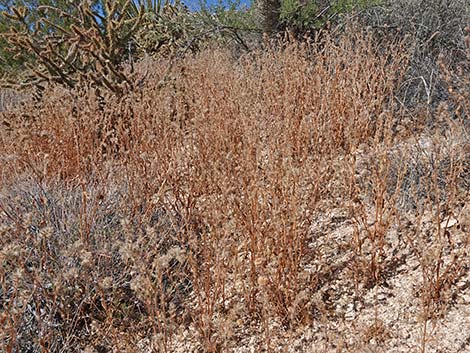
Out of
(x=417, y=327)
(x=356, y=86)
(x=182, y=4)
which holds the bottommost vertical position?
(x=417, y=327)

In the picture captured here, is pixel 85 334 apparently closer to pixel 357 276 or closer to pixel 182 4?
pixel 357 276

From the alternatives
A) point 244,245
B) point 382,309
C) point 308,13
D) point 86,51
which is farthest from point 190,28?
point 382,309

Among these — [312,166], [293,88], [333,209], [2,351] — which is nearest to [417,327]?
[333,209]

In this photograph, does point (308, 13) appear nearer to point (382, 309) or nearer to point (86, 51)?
point (86, 51)

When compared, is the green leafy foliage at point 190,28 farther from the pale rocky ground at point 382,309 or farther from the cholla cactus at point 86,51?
the pale rocky ground at point 382,309

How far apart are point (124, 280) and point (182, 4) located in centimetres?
629

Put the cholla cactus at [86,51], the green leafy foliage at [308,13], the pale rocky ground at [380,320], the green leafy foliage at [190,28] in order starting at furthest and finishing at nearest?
the green leafy foliage at [190,28] → the green leafy foliage at [308,13] → the cholla cactus at [86,51] → the pale rocky ground at [380,320]

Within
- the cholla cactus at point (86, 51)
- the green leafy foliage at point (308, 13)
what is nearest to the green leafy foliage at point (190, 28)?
the green leafy foliage at point (308, 13)

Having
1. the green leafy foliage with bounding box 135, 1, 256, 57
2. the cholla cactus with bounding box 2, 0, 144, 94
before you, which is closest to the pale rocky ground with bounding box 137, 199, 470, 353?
the cholla cactus with bounding box 2, 0, 144, 94

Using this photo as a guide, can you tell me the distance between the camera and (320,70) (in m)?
3.18

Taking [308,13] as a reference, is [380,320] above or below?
below

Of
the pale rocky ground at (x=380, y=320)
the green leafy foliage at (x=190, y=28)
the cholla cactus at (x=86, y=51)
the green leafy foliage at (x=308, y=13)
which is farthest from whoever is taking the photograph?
the green leafy foliage at (x=190, y=28)

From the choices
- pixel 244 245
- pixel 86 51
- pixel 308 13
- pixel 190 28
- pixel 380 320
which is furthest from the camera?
pixel 190 28

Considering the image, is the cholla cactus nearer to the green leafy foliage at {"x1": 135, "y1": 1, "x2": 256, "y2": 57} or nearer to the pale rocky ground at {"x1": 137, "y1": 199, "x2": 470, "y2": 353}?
the green leafy foliage at {"x1": 135, "y1": 1, "x2": 256, "y2": 57}
